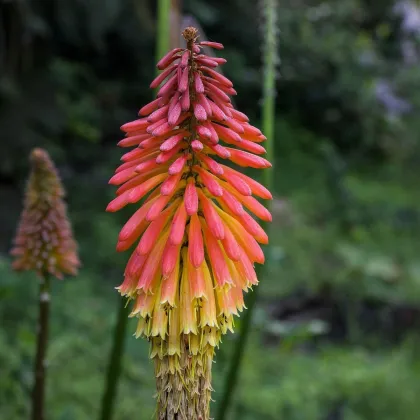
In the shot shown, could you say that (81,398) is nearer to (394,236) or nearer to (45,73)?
(45,73)

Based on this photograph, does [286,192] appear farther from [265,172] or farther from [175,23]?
[265,172]

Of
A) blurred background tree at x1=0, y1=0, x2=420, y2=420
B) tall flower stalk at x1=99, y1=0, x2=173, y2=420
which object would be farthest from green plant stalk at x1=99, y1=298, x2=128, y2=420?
blurred background tree at x1=0, y1=0, x2=420, y2=420

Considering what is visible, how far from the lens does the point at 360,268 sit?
26.1 feet

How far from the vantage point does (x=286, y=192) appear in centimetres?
1102

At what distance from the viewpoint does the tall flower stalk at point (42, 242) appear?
Answer: 286cm

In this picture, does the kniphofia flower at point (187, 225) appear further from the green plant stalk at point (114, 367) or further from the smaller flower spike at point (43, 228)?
the smaller flower spike at point (43, 228)

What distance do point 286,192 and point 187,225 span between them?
30.3 feet

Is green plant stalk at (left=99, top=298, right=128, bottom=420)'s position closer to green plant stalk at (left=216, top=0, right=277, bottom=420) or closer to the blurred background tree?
green plant stalk at (left=216, top=0, right=277, bottom=420)

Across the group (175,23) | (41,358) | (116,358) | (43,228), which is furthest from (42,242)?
(175,23)

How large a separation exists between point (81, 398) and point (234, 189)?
3.45 meters

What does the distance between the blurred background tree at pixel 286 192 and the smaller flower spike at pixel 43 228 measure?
0.41 meters

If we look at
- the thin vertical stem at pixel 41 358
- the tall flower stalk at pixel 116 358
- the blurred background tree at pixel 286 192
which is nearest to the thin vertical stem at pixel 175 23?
the tall flower stalk at pixel 116 358

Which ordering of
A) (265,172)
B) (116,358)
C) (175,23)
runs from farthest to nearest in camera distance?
(175,23), (265,172), (116,358)

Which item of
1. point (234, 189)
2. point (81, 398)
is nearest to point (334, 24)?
point (81, 398)
